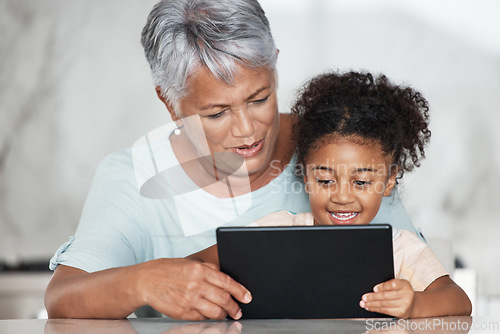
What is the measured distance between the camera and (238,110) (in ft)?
4.60

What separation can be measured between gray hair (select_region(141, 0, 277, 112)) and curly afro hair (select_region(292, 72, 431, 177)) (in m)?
0.21

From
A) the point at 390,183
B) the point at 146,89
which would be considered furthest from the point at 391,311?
the point at 146,89

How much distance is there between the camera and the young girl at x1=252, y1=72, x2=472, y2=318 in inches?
55.4

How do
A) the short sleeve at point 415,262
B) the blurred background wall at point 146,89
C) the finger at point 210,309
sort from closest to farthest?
the finger at point 210,309 < the short sleeve at point 415,262 < the blurred background wall at point 146,89

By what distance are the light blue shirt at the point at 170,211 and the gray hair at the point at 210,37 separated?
305 millimetres

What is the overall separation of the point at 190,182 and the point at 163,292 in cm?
55

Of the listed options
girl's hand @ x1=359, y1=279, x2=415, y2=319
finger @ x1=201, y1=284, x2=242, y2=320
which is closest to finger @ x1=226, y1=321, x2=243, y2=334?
finger @ x1=201, y1=284, x2=242, y2=320

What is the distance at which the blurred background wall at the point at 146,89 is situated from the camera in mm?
2924

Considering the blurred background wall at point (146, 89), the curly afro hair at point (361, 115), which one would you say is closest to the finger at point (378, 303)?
the curly afro hair at point (361, 115)

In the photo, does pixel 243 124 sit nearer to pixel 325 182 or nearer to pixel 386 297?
pixel 325 182

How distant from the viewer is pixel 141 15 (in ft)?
10.0

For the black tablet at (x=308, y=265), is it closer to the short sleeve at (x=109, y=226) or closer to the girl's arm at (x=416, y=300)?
the girl's arm at (x=416, y=300)

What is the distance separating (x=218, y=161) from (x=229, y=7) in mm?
387

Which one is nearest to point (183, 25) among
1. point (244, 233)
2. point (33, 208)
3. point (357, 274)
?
point (244, 233)
